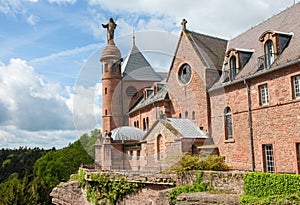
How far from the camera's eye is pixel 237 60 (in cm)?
2347

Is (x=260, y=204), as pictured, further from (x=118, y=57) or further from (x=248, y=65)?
(x=118, y=57)

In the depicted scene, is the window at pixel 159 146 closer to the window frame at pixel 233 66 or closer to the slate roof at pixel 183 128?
the slate roof at pixel 183 128

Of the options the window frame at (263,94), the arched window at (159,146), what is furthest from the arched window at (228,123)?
the arched window at (159,146)

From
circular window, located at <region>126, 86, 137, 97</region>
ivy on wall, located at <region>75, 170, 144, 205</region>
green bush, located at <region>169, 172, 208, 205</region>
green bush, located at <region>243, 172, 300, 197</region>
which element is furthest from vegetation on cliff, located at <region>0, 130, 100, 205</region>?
green bush, located at <region>243, 172, 300, 197</region>

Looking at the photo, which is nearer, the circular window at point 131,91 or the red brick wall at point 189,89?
the red brick wall at point 189,89

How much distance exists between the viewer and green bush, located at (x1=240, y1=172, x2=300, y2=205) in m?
12.2

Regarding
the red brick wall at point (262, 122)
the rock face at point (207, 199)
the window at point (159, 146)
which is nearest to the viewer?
the rock face at point (207, 199)

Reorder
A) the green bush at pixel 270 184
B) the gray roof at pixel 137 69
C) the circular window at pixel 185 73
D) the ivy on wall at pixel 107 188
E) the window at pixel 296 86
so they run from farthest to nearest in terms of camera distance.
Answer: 1. the gray roof at pixel 137 69
2. the circular window at pixel 185 73
3. the ivy on wall at pixel 107 188
4. the window at pixel 296 86
5. the green bush at pixel 270 184

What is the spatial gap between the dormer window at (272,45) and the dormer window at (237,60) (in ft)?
7.27

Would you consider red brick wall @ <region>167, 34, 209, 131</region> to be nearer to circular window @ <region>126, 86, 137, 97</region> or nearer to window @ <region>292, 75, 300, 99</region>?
window @ <region>292, 75, 300, 99</region>

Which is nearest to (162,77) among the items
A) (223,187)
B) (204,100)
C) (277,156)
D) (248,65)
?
(204,100)

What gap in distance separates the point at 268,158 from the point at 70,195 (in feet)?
53.7

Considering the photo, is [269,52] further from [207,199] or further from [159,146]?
[207,199]

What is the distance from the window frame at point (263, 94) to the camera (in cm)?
2050
